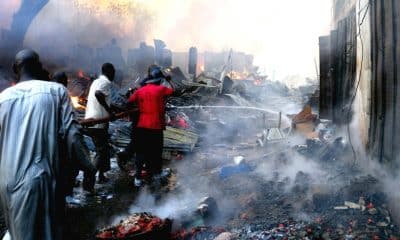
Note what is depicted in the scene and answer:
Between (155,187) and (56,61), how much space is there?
16641 millimetres

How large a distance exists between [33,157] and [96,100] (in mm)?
3781

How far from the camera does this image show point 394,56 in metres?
4.82

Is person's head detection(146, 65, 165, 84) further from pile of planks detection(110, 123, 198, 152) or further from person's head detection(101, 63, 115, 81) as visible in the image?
pile of planks detection(110, 123, 198, 152)

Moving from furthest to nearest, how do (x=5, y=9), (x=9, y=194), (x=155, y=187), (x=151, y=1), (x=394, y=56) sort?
(x=151, y=1)
(x=5, y=9)
(x=155, y=187)
(x=394, y=56)
(x=9, y=194)

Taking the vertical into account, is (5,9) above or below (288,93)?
above

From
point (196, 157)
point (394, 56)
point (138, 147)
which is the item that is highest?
point (394, 56)

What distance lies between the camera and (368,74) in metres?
6.15

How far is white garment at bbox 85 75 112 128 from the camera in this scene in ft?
20.7

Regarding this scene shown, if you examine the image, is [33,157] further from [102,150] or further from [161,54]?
[161,54]

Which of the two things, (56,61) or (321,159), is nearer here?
(321,159)

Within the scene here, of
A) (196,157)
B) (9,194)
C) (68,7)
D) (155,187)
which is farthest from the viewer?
(68,7)

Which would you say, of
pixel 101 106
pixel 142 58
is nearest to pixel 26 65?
pixel 101 106

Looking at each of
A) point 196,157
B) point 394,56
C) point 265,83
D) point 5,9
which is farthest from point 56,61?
point 394,56

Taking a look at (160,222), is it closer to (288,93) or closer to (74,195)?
(74,195)
